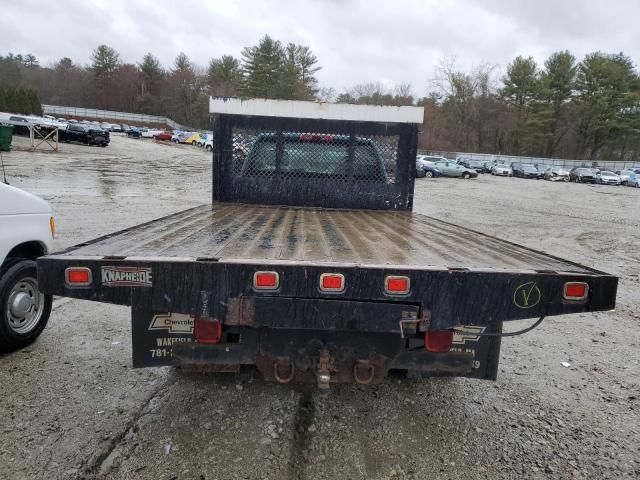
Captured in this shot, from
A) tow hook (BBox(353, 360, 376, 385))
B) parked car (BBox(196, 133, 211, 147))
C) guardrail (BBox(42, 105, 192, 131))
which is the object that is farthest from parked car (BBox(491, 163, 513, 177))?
guardrail (BBox(42, 105, 192, 131))

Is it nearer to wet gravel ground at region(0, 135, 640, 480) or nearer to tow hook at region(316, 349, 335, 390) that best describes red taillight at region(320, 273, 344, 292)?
tow hook at region(316, 349, 335, 390)

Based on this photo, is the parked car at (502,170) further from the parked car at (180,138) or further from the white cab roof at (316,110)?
the white cab roof at (316,110)

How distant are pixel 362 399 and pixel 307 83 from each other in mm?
82220

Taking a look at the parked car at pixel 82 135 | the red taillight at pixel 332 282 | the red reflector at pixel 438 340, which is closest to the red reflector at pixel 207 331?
the red taillight at pixel 332 282

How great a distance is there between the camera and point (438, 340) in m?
2.77

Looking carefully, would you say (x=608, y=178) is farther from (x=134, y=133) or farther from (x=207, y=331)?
(x=134, y=133)

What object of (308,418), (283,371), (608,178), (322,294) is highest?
(608,178)

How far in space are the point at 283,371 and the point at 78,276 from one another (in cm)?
126

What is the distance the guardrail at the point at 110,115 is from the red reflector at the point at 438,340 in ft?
302

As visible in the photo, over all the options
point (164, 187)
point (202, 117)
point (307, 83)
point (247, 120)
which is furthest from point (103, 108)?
point (247, 120)

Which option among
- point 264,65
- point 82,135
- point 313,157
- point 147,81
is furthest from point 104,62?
point 313,157

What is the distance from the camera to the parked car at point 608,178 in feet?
140

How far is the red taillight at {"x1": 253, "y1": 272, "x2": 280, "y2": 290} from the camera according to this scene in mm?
2289

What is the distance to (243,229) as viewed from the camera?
3.47 metres
